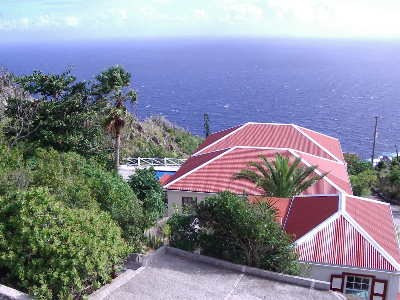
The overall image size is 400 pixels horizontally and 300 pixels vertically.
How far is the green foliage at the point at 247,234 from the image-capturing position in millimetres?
12500

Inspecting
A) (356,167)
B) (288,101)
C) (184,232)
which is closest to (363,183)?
(356,167)

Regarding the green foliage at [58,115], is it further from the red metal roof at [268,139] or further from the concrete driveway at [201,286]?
the concrete driveway at [201,286]

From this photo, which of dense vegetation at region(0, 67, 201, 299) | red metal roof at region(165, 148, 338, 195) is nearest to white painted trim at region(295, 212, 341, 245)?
red metal roof at region(165, 148, 338, 195)

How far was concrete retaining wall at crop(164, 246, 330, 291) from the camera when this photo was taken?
A: 38.3 feet

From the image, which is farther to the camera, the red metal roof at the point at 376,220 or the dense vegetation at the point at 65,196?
the red metal roof at the point at 376,220

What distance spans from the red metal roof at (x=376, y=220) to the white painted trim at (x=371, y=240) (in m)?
0.22

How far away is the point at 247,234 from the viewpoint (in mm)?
12539

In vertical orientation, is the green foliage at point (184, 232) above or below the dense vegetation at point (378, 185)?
above

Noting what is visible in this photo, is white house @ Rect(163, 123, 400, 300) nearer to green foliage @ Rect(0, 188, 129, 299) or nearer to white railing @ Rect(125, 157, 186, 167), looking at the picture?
green foliage @ Rect(0, 188, 129, 299)

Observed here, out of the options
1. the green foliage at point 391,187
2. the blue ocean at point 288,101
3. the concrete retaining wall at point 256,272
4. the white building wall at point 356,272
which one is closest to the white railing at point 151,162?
the green foliage at point 391,187

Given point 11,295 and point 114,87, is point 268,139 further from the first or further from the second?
point 11,295

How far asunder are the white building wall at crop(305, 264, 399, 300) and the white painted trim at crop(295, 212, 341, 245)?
1.15 meters

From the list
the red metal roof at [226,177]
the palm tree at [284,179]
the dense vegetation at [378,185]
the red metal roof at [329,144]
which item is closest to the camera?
the palm tree at [284,179]

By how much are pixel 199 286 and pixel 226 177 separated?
40.1ft
